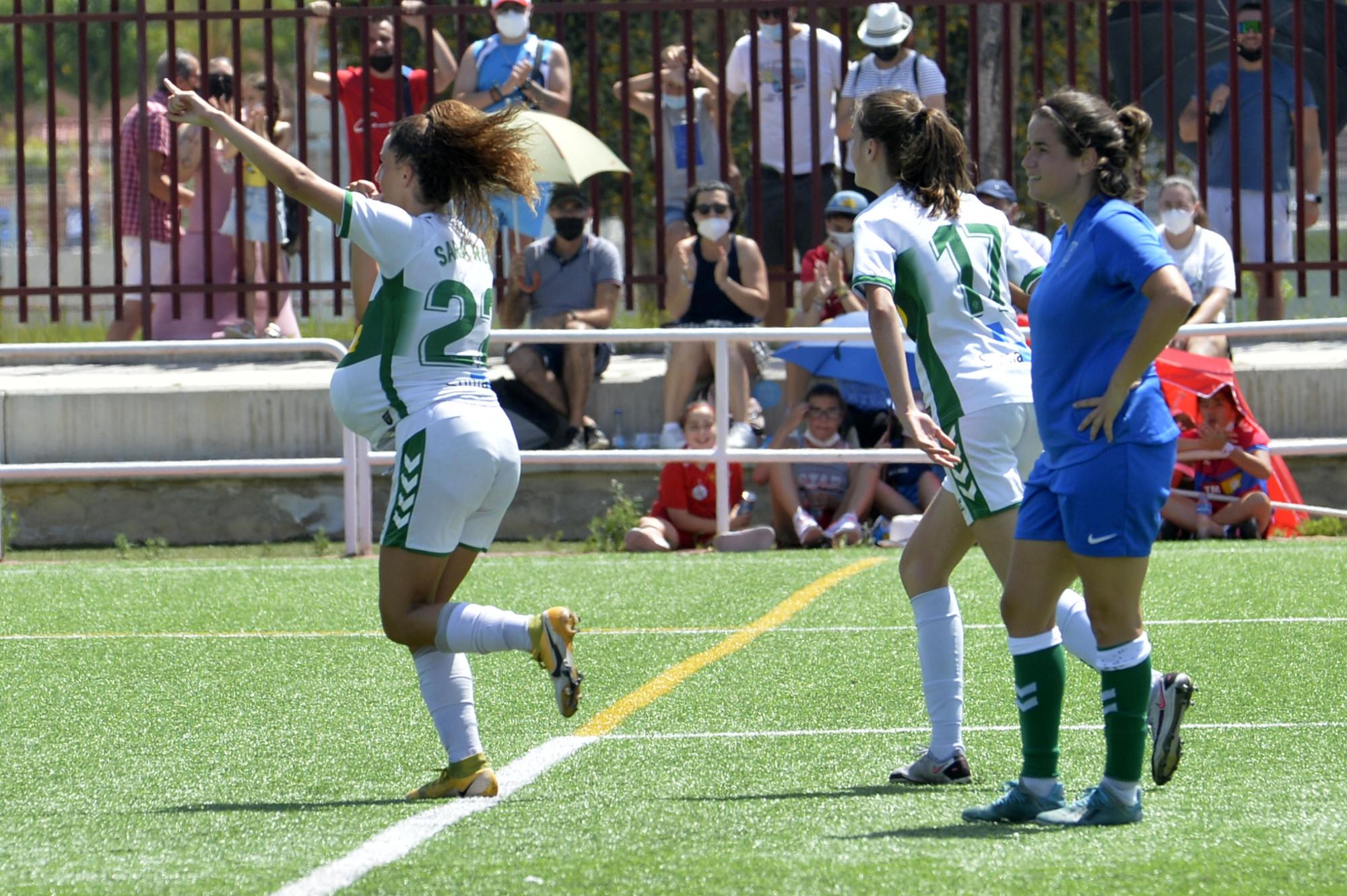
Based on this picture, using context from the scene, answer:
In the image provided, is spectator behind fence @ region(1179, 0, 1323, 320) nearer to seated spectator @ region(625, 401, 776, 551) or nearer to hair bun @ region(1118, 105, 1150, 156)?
seated spectator @ region(625, 401, 776, 551)

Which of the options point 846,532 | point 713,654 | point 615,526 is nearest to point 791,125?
point 615,526

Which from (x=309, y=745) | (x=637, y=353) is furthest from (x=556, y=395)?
(x=309, y=745)

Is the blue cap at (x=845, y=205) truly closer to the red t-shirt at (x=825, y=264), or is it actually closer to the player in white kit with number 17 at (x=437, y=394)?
the red t-shirt at (x=825, y=264)

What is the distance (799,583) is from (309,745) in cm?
380

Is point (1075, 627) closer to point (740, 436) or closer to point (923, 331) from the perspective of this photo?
point (923, 331)

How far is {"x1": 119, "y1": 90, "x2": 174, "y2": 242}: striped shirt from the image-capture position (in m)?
13.3

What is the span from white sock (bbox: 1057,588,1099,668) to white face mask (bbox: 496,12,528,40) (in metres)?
8.40

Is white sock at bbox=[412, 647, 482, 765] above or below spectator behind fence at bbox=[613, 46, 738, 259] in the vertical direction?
below

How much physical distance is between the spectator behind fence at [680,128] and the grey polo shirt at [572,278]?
766mm

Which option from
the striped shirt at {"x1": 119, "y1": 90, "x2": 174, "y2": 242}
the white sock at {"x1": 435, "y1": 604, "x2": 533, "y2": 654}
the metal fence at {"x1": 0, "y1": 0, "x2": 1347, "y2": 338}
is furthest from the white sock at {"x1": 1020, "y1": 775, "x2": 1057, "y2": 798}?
the striped shirt at {"x1": 119, "y1": 90, "x2": 174, "y2": 242}

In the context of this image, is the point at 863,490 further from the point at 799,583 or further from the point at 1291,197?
the point at 1291,197

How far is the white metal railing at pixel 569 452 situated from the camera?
10.7 metres

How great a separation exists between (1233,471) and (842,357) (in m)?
2.21

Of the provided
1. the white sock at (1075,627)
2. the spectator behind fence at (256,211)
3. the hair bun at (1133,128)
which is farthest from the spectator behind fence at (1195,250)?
the hair bun at (1133,128)
